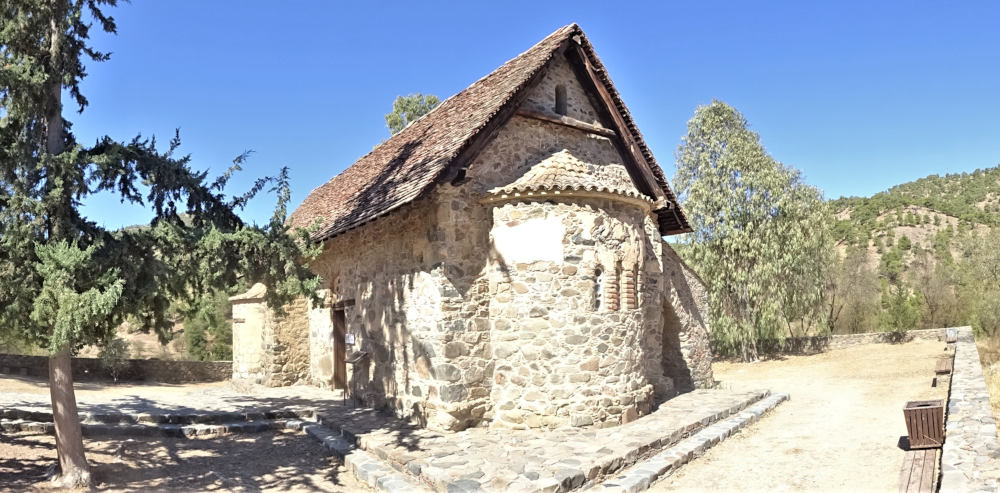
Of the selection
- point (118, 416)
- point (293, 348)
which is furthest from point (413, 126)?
point (118, 416)

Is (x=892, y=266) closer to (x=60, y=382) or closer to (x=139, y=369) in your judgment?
(x=139, y=369)

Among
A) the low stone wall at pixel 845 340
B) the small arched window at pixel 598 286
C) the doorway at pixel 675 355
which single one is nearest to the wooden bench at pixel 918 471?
the small arched window at pixel 598 286

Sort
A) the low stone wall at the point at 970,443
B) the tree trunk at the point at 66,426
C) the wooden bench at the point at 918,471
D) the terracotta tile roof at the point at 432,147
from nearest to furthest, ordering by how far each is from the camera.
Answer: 1. the low stone wall at the point at 970,443
2. the wooden bench at the point at 918,471
3. the tree trunk at the point at 66,426
4. the terracotta tile roof at the point at 432,147

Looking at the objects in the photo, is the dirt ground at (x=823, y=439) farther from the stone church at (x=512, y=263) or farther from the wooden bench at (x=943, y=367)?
the stone church at (x=512, y=263)

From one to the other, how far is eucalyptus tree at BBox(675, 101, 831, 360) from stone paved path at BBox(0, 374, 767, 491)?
863cm

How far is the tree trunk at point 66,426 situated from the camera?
21.8ft

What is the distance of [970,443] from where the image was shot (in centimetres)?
711

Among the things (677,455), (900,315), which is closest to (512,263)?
(677,455)

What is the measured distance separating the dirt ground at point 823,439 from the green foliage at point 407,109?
16871 mm

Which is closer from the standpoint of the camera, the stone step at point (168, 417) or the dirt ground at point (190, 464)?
the dirt ground at point (190, 464)

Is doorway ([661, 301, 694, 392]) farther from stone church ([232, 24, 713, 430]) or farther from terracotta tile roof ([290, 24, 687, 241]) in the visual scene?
terracotta tile roof ([290, 24, 687, 241])

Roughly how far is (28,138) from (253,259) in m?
2.62

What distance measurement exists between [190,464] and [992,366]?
19007 millimetres

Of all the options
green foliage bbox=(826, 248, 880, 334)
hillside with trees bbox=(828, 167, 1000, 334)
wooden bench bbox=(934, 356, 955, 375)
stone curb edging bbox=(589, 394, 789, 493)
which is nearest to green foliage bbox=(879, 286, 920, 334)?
hillside with trees bbox=(828, 167, 1000, 334)
